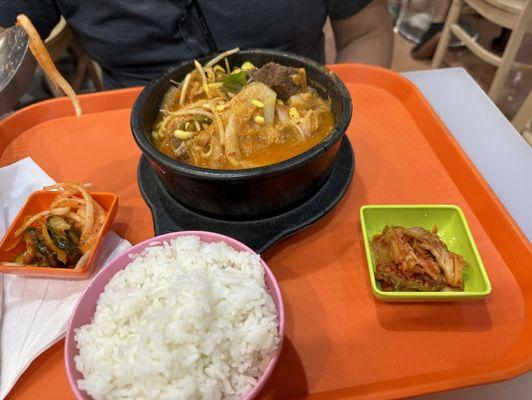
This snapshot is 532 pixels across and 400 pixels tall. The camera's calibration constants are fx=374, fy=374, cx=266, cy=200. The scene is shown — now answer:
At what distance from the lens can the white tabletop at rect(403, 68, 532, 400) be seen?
1182 millimetres

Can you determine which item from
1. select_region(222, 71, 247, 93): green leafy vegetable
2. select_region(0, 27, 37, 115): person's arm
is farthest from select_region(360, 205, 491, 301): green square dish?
select_region(0, 27, 37, 115): person's arm

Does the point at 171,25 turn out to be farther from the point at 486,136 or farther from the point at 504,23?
the point at 504,23

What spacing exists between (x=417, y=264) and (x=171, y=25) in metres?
1.62

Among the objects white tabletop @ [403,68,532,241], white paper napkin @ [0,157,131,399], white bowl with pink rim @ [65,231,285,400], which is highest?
white tabletop @ [403,68,532,241]

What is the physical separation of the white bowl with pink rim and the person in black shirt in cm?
115

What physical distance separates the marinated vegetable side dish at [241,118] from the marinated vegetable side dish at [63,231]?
14.0 inches

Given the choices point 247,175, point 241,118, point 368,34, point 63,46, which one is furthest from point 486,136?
point 63,46

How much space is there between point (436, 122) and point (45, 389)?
185 centimetres

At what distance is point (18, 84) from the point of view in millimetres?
1707

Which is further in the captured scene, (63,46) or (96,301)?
(63,46)

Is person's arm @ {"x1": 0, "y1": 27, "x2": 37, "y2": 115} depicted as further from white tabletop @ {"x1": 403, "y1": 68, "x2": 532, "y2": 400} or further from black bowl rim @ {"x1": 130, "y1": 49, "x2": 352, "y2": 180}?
white tabletop @ {"x1": 403, "y1": 68, "x2": 532, "y2": 400}

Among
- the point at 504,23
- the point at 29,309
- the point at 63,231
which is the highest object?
the point at 504,23

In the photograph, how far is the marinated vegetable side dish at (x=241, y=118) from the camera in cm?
139

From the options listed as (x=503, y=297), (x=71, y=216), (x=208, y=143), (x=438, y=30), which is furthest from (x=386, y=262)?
(x=438, y=30)
